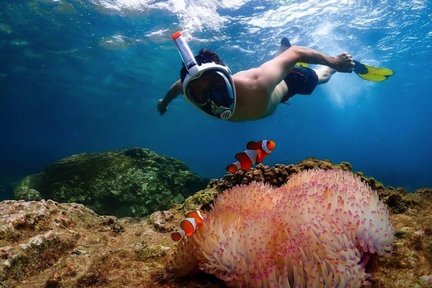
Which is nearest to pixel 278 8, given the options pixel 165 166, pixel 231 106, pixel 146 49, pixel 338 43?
pixel 338 43

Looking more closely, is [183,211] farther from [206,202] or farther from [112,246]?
[112,246]

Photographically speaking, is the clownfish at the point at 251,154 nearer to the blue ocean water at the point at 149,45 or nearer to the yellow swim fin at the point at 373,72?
the yellow swim fin at the point at 373,72

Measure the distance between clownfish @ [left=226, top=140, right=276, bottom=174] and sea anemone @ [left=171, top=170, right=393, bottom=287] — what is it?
590mm

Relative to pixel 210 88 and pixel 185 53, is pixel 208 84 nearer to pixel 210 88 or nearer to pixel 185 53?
pixel 210 88

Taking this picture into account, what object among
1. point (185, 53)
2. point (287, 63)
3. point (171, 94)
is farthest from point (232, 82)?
point (171, 94)

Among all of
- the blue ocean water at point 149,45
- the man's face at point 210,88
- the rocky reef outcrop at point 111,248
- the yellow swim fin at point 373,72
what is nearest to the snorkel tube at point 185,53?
the man's face at point 210,88

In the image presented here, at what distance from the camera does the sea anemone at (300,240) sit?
189 centimetres

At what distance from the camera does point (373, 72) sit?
691 centimetres

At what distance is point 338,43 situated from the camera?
24.8m

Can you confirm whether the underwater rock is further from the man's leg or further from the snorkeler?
the man's leg

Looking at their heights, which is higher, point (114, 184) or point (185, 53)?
point (185, 53)

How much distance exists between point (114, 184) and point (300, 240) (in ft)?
21.0

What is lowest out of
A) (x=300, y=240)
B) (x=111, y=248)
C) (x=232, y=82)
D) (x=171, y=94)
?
(x=111, y=248)

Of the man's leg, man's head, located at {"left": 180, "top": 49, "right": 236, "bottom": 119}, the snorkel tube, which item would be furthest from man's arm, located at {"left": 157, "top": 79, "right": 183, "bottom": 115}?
the man's leg
